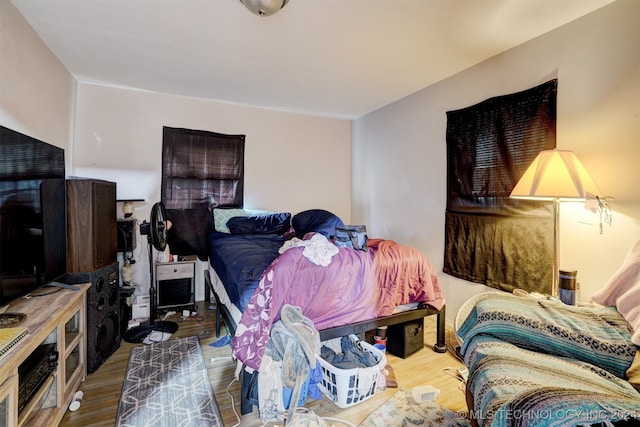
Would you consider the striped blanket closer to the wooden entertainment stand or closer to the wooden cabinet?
the wooden entertainment stand

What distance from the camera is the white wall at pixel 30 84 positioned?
5.68ft

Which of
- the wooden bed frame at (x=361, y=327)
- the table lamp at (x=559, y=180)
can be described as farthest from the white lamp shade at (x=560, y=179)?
the wooden bed frame at (x=361, y=327)

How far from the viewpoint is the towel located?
4.21ft

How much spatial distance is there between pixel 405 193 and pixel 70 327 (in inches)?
125

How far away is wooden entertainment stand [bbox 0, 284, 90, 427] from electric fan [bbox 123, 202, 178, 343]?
0.62 m

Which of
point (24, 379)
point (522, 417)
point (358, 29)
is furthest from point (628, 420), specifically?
point (358, 29)

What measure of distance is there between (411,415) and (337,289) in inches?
31.4

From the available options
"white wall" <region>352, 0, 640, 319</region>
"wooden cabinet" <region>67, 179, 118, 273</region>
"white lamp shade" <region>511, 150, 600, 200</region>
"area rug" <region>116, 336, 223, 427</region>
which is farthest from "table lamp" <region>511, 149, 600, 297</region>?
"wooden cabinet" <region>67, 179, 118, 273</region>

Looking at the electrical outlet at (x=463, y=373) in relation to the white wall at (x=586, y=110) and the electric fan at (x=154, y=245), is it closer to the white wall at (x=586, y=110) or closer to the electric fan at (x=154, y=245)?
the white wall at (x=586, y=110)

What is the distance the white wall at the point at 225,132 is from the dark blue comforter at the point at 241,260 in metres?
1.02

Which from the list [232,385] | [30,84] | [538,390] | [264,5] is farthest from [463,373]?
[30,84]

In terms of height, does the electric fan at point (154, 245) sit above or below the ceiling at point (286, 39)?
below

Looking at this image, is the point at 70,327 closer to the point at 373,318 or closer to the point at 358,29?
the point at 373,318

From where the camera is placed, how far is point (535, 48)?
219 centimetres
